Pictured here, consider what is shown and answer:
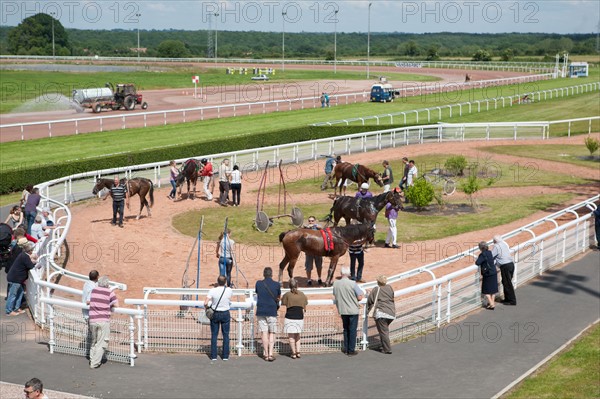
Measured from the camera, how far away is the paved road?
446 inches

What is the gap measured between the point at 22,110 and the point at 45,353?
128 ft

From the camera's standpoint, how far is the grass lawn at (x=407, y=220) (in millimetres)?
21681

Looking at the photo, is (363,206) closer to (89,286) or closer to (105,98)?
(89,286)

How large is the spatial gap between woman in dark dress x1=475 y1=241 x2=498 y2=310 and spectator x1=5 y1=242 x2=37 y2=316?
805 centimetres

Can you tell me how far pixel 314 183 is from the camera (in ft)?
95.6

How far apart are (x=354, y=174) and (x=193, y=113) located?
24587 millimetres

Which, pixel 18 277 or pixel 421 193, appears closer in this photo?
pixel 18 277

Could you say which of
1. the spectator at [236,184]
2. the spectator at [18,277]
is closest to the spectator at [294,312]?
the spectator at [18,277]

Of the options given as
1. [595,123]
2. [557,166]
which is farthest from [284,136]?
[595,123]

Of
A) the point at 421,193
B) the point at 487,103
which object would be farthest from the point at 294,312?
the point at 487,103

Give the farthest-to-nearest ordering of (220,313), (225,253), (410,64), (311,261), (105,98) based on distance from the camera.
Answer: (410,64) < (105,98) < (311,261) < (225,253) < (220,313)

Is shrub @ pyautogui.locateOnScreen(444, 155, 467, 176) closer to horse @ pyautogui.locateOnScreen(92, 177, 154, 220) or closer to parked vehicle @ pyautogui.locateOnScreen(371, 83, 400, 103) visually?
horse @ pyautogui.locateOnScreen(92, 177, 154, 220)

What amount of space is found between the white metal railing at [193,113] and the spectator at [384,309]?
2599 cm

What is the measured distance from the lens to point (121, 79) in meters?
69.8
